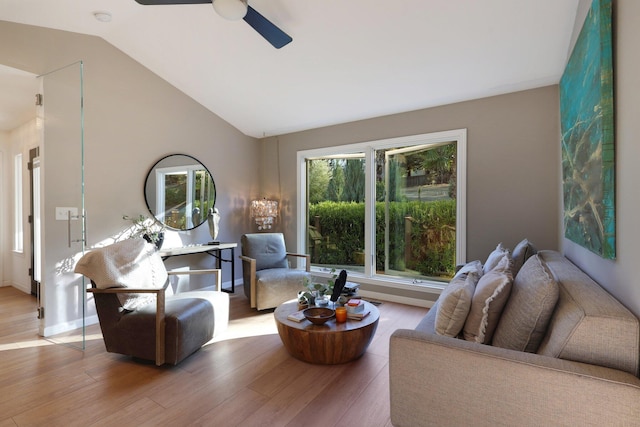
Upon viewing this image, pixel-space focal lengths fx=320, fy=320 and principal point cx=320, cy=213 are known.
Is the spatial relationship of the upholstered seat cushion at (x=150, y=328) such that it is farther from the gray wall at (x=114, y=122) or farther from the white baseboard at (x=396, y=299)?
the white baseboard at (x=396, y=299)

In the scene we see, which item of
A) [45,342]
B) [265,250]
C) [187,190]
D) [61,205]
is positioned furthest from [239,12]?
[45,342]

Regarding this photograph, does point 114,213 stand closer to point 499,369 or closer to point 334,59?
point 334,59

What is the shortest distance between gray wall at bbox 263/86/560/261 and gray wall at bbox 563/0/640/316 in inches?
76.4

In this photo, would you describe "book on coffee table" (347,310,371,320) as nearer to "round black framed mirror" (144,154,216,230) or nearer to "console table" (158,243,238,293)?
"console table" (158,243,238,293)

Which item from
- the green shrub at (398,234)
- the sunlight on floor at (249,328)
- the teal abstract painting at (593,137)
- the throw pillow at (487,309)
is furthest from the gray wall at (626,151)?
the sunlight on floor at (249,328)

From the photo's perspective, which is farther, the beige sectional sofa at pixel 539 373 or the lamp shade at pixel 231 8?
the lamp shade at pixel 231 8

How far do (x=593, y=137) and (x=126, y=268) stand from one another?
3.23m

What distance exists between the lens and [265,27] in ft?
7.79

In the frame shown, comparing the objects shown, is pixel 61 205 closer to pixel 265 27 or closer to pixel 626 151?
pixel 265 27

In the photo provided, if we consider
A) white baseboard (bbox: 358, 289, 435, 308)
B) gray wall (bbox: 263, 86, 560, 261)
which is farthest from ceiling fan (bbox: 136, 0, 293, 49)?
white baseboard (bbox: 358, 289, 435, 308)

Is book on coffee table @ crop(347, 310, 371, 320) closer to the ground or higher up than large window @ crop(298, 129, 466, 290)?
closer to the ground

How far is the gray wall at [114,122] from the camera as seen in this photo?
3.06 m

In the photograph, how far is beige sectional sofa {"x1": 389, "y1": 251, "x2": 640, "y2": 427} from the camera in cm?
108

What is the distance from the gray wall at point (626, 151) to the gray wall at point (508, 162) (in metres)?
1.94
